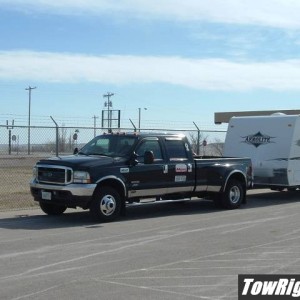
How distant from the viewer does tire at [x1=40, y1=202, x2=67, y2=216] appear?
1288cm

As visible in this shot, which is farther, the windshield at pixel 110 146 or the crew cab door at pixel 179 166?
the crew cab door at pixel 179 166

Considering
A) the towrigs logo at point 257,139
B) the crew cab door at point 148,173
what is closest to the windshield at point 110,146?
the crew cab door at point 148,173

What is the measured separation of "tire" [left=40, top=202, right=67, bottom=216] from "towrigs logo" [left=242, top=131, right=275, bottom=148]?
6.98 meters

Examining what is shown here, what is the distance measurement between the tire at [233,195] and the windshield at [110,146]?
126 inches

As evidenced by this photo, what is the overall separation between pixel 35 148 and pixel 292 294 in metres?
19.9

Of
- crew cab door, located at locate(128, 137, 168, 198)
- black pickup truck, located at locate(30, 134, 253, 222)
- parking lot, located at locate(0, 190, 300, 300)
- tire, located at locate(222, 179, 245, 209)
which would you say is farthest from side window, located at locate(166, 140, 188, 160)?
tire, located at locate(222, 179, 245, 209)

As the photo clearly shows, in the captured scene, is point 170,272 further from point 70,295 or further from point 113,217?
point 113,217

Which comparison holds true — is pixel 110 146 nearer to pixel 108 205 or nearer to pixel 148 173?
pixel 148 173

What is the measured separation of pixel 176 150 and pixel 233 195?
92.1 inches

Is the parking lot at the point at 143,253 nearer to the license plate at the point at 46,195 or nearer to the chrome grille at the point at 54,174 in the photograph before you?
the license plate at the point at 46,195

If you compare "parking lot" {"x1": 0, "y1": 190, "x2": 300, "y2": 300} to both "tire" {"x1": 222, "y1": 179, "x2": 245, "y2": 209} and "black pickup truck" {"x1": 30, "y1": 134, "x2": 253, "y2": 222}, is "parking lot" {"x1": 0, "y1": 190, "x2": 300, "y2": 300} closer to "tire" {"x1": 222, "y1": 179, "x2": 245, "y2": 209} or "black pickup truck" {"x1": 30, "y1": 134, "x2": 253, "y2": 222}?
"black pickup truck" {"x1": 30, "y1": 134, "x2": 253, "y2": 222}

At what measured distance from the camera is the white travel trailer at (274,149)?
1648 centimetres

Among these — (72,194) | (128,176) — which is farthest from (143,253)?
(128,176)

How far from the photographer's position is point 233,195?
14.8 meters
